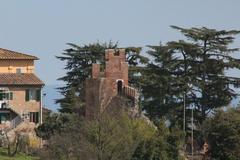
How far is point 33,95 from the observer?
93.2 m

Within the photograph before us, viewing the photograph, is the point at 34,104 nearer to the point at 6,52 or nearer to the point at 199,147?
the point at 6,52

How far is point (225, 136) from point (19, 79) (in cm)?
3250

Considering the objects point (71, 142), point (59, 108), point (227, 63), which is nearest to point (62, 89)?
point (59, 108)

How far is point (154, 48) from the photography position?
266ft

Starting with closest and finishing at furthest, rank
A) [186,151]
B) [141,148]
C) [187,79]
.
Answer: [141,148] < [186,151] < [187,79]

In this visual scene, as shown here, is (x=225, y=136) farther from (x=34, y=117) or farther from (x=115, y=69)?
(x=34, y=117)

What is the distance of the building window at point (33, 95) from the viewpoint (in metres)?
92.9

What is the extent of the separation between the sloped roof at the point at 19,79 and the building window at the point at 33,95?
73 cm

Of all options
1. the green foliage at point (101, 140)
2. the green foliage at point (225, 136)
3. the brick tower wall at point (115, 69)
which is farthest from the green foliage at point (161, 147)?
the brick tower wall at point (115, 69)

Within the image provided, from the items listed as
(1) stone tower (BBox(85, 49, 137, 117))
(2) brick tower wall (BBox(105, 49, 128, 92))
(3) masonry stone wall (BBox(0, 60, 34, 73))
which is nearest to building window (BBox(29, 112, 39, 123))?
(3) masonry stone wall (BBox(0, 60, 34, 73))

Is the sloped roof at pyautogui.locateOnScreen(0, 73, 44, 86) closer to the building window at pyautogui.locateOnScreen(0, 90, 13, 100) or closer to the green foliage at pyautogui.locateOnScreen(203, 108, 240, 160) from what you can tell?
the building window at pyautogui.locateOnScreen(0, 90, 13, 100)

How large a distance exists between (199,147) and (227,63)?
24.8 ft

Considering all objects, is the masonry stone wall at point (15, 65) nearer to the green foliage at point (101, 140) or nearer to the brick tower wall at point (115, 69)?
the brick tower wall at point (115, 69)

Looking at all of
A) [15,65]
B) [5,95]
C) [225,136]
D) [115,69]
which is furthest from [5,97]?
[225,136]
